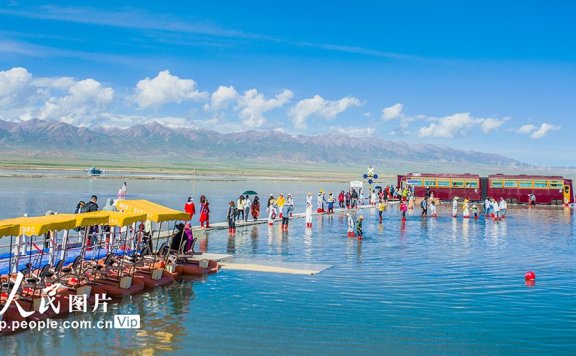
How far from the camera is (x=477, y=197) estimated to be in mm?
71188

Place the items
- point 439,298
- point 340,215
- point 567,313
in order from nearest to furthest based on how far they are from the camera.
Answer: point 567,313 → point 439,298 → point 340,215

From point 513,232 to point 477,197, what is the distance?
32.9m

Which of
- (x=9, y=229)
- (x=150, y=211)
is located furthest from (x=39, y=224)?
(x=150, y=211)

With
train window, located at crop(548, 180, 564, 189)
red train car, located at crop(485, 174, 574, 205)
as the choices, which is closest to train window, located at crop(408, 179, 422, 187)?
red train car, located at crop(485, 174, 574, 205)

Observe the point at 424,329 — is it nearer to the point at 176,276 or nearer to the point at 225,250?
the point at 176,276

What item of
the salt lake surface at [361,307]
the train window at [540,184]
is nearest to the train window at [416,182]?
the train window at [540,184]

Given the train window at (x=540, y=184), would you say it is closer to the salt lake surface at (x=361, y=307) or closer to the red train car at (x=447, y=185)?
the red train car at (x=447, y=185)

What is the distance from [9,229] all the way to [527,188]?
6413 centimetres

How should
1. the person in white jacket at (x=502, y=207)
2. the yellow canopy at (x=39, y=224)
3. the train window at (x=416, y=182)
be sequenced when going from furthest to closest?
the train window at (x=416, y=182)
the person in white jacket at (x=502, y=207)
the yellow canopy at (x=39, y=224)

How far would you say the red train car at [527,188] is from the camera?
68.7 m

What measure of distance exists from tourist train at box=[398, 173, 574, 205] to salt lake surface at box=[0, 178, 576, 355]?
40.4 m

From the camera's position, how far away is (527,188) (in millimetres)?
69938

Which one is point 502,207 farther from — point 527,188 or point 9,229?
point 9,229

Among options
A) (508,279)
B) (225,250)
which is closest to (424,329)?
(508,279)
